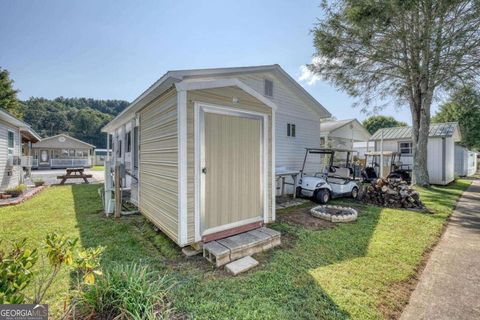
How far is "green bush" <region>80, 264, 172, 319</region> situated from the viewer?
195 centimetres

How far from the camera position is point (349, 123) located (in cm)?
1540

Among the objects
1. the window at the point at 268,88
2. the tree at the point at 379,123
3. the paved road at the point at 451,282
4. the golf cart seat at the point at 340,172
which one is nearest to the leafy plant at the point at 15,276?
the paved road at the point at 451,282

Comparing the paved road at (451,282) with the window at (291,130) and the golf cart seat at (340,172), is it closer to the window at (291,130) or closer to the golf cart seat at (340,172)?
the golf cart seat at (340,172)

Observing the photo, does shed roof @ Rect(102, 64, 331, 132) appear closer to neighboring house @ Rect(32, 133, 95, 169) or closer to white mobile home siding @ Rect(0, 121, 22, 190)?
white mobile home siding @ Rect(0, 121, 22, 190)

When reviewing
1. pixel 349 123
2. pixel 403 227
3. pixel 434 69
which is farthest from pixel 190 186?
pixel 349 123

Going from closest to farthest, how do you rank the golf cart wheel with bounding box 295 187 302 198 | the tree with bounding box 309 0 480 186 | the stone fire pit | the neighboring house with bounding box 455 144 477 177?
the stone fire pit → the golf cart wheel with bounding box 295 187 302 198 → the tree with bounding box 309 0 480 186 → the neighboring house with bounding box 455 144 477 177

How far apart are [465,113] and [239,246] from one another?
23088 mm

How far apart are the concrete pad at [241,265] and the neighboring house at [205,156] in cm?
63

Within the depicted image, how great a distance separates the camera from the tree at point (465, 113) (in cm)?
1032

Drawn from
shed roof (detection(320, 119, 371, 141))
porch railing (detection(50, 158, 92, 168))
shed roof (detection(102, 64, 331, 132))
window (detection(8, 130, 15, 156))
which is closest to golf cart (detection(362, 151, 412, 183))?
shed roof (detection(320, 119, 371, 141))

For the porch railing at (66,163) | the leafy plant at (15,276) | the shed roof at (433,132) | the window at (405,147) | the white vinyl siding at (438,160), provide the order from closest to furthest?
the leafy plant at (15,276) < the white vinyl siding at (438,160) < the shed roof at (433,132) < the window at (405,147) < the porch railing at (66,163)

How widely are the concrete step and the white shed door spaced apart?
28 centimetres

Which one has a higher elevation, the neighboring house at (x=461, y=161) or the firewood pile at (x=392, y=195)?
the neighboring house at (x=461, y=161)

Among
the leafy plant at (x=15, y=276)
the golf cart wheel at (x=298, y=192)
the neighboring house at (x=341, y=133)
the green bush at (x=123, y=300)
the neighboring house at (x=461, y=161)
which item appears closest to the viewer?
the leafy plant at (x=15, y=276)
